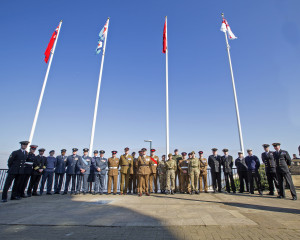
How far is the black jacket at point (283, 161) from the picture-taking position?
23.7 ft

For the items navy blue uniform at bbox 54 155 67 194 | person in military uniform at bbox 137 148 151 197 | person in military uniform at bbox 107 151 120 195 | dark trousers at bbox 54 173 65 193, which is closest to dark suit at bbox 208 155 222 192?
person in military uniform at bbox 137 148 151 197

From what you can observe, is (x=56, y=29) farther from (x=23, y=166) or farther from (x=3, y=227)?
(x=3, y=227)

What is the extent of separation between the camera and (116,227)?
3.47 m

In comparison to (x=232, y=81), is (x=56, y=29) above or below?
above

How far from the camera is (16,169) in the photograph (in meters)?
7.09

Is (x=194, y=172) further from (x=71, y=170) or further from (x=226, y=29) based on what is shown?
(x=226, y=29)

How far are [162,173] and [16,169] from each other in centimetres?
678

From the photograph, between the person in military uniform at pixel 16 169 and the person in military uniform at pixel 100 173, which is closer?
the person in military uniform at pixel 16 169

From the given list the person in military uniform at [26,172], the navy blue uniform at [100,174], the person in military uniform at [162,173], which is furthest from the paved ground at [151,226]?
the person in military uniform at [162,173]

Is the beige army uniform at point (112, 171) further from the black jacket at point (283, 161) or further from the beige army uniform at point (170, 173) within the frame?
the black jacket at point (283, 161)

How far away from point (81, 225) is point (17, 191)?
230 inches

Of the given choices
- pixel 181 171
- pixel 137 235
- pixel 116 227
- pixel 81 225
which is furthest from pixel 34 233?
pixel 181 171

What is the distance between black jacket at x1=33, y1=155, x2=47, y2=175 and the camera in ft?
27.0

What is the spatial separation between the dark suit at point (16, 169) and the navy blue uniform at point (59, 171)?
174 cm
